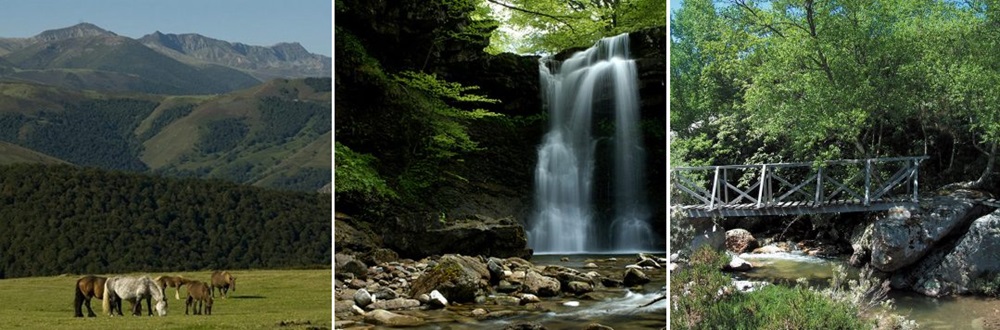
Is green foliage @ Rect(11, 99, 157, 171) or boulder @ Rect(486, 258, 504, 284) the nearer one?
boulder @ Rect(486, 258, 504, 284)

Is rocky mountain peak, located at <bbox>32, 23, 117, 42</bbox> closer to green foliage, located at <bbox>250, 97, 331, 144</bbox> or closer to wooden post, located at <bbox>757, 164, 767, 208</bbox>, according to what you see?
green foliage, located at <bbox>250, 97, 331, 144</bbox>

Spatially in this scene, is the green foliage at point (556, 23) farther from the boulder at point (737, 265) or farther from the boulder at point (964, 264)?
the boulder at point (964, 264)

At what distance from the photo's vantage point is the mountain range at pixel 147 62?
14.2 metres

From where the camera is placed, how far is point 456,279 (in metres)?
7.57

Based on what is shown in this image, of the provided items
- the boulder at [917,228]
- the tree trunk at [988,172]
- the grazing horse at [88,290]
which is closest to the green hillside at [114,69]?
the grazing horse at [88,290]

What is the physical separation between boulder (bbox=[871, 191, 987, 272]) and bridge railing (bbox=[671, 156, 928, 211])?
14 centimetres

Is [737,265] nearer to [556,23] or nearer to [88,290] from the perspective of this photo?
[556,23]

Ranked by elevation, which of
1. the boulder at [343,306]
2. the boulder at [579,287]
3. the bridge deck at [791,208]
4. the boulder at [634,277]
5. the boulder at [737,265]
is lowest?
the boulder at [343,306]

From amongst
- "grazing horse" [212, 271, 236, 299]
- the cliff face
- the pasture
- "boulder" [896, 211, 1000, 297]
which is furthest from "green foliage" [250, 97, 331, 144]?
"boulder" [896, 211, 1000, 297]

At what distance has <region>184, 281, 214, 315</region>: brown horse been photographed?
10.1 meters

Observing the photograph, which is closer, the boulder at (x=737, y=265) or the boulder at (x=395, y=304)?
the boulder at (x=737, y=265)

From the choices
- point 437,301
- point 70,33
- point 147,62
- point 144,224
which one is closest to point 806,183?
point 437,301

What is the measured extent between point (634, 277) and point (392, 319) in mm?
1861

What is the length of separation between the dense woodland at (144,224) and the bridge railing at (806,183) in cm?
788
